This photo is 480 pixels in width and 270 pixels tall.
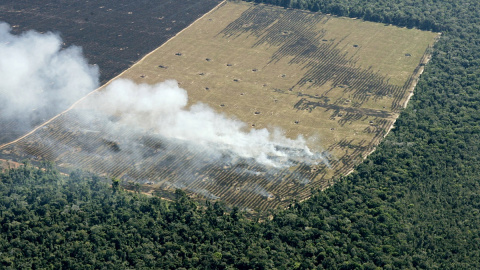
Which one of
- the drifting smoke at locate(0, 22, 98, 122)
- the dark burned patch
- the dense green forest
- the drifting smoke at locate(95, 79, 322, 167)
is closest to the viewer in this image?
the dense green forest

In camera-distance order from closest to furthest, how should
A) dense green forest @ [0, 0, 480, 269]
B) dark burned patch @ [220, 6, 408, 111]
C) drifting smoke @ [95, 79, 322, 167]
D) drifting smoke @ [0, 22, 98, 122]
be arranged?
dense green forest @ [0, 0, 480, 269]
drifting smoke @ [95, 79, 322, 167]
drifting smoke @ [0, 22, 98, 122]
dark burned patch @ [220, 6, 408, 111]

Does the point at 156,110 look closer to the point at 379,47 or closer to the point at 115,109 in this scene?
the point at 115,109

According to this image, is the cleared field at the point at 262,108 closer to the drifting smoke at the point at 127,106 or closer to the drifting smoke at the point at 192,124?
the drifting smoke at the point at 127,106

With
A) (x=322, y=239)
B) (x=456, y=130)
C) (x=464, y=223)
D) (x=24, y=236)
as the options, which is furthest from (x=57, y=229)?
(x=456, y=130)

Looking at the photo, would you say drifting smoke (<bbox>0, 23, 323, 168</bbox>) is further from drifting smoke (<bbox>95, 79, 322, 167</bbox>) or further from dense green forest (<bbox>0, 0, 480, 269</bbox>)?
dense green forest (<bbox>0, 0, 480, 269</bbox>)

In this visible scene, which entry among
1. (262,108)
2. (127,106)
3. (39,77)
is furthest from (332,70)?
(39,77)

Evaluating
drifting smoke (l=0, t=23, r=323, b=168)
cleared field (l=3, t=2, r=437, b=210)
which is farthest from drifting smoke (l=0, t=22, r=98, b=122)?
cleared field (l=3, t=2, r=437, b=210)
